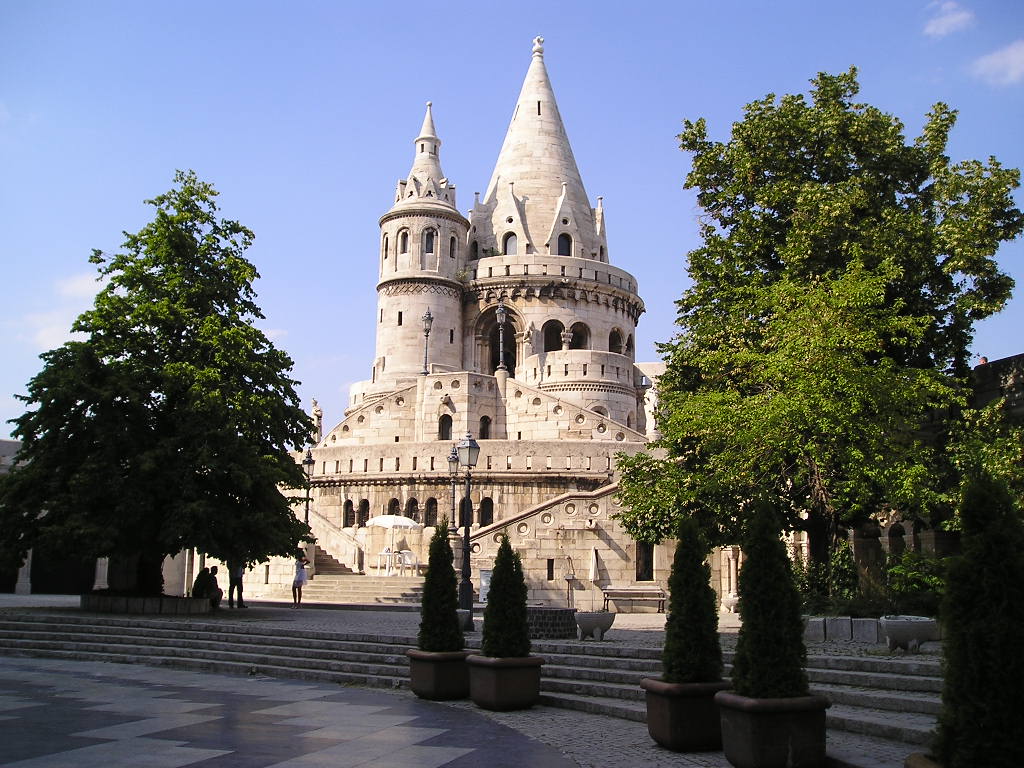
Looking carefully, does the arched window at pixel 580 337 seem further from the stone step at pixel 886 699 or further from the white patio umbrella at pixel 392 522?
the stone step at pixel 886 699

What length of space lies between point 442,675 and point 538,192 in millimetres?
52981

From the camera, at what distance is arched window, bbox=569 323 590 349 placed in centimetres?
5816

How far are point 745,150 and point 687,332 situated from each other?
16.0 ft

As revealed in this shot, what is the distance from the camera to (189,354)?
23094 mm

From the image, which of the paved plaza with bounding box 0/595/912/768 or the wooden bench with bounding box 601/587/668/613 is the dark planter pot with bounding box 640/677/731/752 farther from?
the wooden bench with bounding box 601/587/668/613

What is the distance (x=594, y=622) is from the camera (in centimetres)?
1464

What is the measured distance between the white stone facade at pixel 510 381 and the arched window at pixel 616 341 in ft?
0.32

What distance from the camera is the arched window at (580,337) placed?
58156mm

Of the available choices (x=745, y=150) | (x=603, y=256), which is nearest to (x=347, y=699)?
(x=745, y=150)

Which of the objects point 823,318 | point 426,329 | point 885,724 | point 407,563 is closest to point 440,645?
point 885,724

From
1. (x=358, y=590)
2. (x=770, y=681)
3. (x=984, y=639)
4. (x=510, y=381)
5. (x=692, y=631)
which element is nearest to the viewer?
(x=984, y=639)

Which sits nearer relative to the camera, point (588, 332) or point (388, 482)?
point (388, 482)

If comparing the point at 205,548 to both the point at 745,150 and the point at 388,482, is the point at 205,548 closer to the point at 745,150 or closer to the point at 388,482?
the point at 745,150

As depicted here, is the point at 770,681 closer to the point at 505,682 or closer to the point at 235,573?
the point at 505,682
